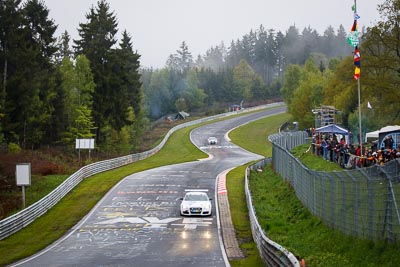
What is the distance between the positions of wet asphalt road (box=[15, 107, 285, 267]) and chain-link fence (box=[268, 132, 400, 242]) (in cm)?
416

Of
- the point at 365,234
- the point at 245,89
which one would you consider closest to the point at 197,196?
the point at 365,234

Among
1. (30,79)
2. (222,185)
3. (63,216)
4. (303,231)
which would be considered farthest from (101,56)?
(303,231)

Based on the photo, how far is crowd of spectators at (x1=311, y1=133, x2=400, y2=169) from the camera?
2594 centimetres

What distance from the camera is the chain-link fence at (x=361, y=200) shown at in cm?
1274

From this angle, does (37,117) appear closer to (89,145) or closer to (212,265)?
(89,145)

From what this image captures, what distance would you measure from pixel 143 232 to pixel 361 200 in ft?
44.4

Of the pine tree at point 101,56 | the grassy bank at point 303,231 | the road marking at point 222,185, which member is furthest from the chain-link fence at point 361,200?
the pine tree at point 101,56

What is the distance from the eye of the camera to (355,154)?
30.5m

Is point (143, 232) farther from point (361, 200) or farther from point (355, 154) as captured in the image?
point (361, 200)

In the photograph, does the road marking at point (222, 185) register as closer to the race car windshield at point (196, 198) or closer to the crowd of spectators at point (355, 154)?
the race car windshield at point (196, 198)

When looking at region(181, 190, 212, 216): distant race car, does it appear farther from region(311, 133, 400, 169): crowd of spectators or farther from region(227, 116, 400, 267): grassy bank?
region(311, 133, 400, 169): crowd of spectators

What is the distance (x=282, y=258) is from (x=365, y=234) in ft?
7.07

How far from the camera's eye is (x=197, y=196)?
3173cm

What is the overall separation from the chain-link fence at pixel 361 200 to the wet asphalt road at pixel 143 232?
13.7ft
